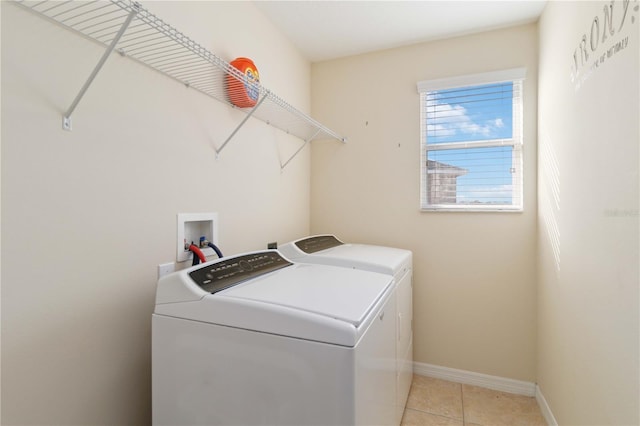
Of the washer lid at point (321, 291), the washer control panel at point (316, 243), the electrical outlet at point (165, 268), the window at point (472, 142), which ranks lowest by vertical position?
the washer lid at point (321, 291)

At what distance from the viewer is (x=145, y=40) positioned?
4.17 feet

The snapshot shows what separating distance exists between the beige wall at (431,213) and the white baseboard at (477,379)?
1.7 inches

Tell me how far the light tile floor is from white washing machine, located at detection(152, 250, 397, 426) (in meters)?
1.03

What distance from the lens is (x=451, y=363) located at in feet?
8.13

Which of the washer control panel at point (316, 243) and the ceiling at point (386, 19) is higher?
the ceiling at point (386, 19)

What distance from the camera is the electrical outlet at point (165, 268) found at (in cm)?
139

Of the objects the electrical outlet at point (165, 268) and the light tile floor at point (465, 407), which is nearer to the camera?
the electrical outlet at point (165, 268)

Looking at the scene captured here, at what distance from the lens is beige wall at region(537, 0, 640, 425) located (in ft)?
3.69

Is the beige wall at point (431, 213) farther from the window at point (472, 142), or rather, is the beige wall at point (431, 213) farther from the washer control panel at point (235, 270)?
the washer control panel at point (235, 270)

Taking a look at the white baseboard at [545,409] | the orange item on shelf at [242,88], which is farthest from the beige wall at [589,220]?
the orange item on shelf at [242,88]

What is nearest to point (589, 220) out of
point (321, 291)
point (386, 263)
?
point (386, 263)

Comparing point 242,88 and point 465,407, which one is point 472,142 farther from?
point 465,407

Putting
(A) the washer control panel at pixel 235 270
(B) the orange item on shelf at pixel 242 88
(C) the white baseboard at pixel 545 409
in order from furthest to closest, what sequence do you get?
1. (C) the white baseboard at pixel 545 409
2. (B) the orange item on shelf at pixel 242 88
3. (A) the washer control panel at pixel 235 270

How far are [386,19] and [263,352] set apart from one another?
229cm
